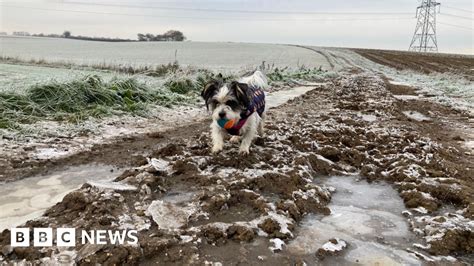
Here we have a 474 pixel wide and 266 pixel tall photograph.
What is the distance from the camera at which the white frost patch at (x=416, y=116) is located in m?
9.60

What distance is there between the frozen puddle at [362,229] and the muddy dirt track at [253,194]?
91 millimetres

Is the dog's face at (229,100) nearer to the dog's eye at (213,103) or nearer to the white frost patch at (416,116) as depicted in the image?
the dog's eye at (213,103)

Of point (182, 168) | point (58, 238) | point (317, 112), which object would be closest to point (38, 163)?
point (182, 168)

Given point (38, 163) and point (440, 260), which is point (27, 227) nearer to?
point (38, 163)

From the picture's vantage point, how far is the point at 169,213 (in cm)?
372

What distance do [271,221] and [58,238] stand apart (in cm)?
175

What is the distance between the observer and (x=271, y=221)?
3596mm

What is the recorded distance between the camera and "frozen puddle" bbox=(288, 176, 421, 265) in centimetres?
325

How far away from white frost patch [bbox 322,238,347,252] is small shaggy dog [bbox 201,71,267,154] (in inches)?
97.5

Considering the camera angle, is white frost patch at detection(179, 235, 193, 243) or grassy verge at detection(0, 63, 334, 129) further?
grassy verge at detection(0, 63, 334, 129)

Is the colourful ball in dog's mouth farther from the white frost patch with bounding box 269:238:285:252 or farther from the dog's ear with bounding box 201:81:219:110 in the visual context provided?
the white frost patch with bounding box 269:238:285:252

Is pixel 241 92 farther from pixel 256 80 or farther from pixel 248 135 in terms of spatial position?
pixel 256 80

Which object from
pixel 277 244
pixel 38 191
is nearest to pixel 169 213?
pixel 277 244

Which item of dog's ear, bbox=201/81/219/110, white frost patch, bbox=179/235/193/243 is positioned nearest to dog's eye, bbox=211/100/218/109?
dog's ear, bbox=201/81/219/110
